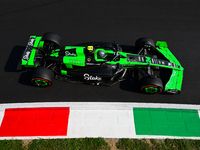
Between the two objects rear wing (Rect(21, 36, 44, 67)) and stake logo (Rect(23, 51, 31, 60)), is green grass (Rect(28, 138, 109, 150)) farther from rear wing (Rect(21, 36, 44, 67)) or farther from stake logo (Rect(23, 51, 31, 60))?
stake logo (Rect(23, 51, 31, 60))

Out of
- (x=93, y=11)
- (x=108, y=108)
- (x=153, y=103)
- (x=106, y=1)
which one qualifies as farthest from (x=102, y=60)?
(x=106, y=1)

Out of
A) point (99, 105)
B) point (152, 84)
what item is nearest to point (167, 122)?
point (152, 84)

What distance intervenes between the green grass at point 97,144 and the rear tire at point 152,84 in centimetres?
192

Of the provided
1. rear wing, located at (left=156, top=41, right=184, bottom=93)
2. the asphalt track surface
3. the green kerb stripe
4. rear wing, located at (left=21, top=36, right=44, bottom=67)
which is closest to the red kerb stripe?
the asphalt track surface

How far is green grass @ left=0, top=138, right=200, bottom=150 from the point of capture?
5992 mm

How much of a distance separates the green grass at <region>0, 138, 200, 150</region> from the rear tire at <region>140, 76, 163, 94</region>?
1925 millimetres

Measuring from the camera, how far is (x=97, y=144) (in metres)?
6.05

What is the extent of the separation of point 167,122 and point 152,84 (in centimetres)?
162

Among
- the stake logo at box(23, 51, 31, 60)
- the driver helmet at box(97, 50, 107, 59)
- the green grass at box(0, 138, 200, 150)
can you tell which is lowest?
the green grass at box(0, 138, 200, 150)

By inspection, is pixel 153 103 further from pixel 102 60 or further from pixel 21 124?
pixel 21 124

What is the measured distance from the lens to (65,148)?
235 inches

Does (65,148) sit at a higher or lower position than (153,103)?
lower

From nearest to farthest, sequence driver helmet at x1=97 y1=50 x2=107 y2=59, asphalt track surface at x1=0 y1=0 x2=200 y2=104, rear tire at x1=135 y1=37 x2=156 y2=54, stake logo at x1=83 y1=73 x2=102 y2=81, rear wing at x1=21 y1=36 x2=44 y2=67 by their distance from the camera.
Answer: driver helmet at x1=97 y1=50 x2=107 y2=59, rear wing at x1=21 y1=36 x2=44 y2=67, stake logo at x1=83 y1=73 x2=102 y2=81, asphalt track surface at x1=0 y1=0 x2=200 y2=104, rear tire at x1=135 y1=37 x2=156 y2=54

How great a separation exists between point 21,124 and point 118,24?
7099 millimetres
